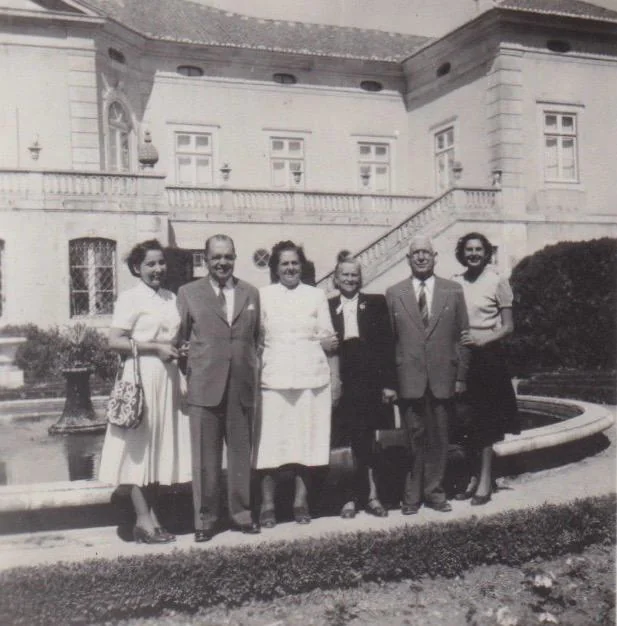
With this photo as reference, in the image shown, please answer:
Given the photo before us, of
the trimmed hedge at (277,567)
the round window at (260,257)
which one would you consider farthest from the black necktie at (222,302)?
the round window at (260,257)

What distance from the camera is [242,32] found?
27.1 metres

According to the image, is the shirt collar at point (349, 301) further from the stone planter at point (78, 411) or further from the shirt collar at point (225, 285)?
the stone planter at point (78, 411)

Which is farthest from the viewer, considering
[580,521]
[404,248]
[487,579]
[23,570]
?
[404,248]

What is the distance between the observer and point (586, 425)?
7.79 metres

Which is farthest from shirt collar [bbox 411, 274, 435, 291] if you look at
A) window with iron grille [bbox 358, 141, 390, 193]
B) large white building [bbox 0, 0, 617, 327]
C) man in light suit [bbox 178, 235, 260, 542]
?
window with iron grille [bbox 358, 141, 390, 193]

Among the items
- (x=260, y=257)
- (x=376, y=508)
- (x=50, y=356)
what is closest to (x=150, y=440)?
(x=376, y=508)

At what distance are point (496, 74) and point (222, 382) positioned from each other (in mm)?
19977

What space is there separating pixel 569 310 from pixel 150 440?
11950 millimetres

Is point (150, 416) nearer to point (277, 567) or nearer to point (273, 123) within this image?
point (277, 567)

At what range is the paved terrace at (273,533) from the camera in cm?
502

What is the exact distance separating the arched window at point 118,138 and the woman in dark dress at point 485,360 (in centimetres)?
1871

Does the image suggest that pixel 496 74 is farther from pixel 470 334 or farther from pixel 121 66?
pixel 470 334

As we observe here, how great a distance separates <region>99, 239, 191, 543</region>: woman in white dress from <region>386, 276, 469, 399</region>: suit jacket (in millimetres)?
1619

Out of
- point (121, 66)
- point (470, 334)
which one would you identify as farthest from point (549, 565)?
point (121, 66)
